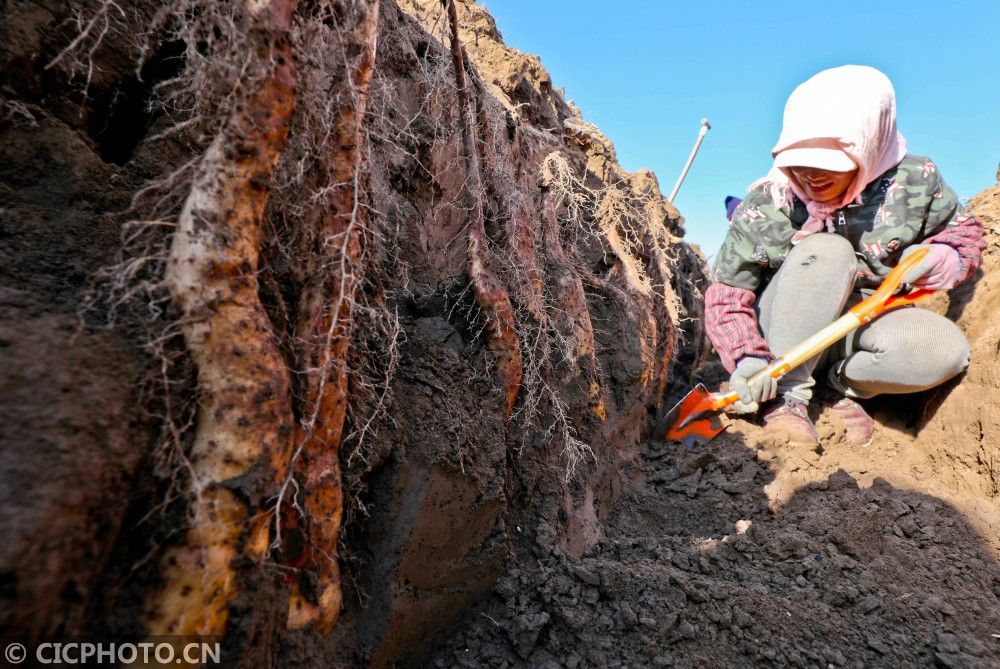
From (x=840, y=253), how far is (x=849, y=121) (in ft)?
2.26

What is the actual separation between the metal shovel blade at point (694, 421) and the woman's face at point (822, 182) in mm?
1163

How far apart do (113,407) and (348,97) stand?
0.82m

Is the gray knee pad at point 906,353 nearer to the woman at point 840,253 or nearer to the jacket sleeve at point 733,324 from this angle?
the woman at point 840,253

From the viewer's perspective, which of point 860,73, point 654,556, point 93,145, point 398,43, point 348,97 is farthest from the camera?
point 860,73

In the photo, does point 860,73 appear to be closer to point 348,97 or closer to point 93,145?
point 348,97

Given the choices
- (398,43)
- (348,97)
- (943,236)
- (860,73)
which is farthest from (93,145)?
(943,236)

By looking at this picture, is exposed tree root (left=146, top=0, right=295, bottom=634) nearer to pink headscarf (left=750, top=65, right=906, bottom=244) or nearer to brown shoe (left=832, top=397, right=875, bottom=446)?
pink headscarf (left=750, top=65, right=906, bottom=244)

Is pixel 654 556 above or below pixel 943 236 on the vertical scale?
below

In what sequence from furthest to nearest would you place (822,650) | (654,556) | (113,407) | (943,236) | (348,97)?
(943,236), (654,556), (822,650), (348,97), (113,407)

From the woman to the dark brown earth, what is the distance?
207mm

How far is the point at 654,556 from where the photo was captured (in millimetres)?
1623

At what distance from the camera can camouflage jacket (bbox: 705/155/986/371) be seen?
7.66 feet

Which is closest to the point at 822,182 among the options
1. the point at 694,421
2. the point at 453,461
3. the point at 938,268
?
the point at 938,268

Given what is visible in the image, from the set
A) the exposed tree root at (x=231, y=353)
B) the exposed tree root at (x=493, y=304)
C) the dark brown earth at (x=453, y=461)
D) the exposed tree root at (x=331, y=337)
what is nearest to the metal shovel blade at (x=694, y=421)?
the dark brown earth at (x=453, y=461)
